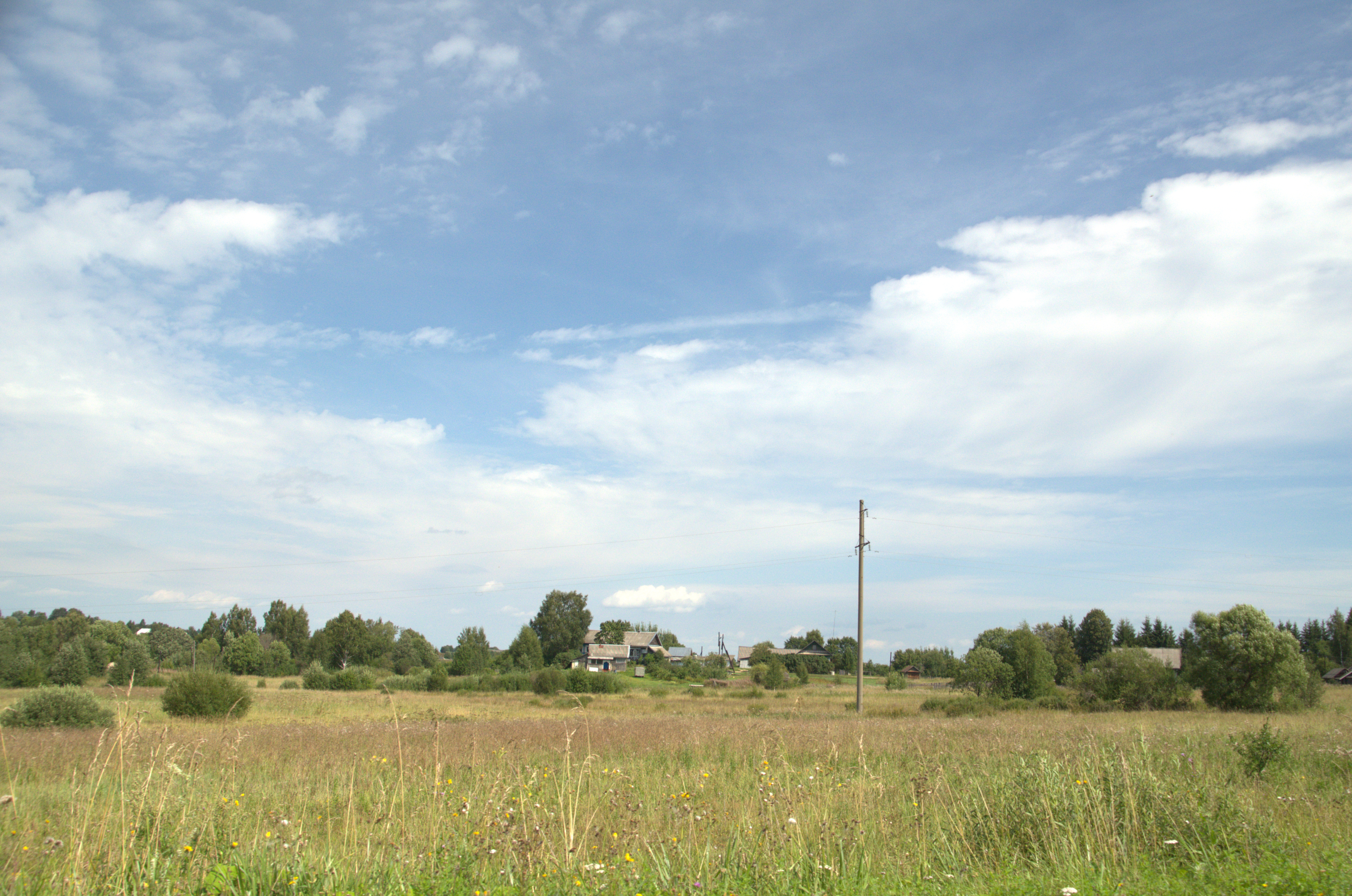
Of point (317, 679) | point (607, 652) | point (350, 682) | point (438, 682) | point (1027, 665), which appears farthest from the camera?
point (607, 652)

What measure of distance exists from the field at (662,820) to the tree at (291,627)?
9869 cm

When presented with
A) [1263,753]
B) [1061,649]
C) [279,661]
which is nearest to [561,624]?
[279,661]

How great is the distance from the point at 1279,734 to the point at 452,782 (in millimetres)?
14332

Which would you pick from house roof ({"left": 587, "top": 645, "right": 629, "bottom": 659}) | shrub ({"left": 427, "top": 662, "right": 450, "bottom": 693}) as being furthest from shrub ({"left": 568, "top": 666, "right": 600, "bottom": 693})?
house roof ({"left": 587, "top": 645, "right": 629, "bottom": 659})

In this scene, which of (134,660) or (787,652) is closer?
(134,660)

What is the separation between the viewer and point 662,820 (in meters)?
6.64

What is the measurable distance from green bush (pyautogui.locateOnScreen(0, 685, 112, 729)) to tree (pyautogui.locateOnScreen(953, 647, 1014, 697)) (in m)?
38.5

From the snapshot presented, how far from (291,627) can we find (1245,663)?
114 meters

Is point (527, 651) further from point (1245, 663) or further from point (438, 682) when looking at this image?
point (1245, 663)

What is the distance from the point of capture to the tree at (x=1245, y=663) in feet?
106

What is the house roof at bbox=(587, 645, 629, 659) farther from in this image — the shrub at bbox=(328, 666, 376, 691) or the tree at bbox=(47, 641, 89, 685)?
the tree at bbox=(47, 641, 89, 685)

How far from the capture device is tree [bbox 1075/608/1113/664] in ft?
319

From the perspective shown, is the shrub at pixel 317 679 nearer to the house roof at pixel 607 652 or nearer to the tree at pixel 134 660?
the tree at pixel 134 660

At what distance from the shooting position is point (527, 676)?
56344 mm
